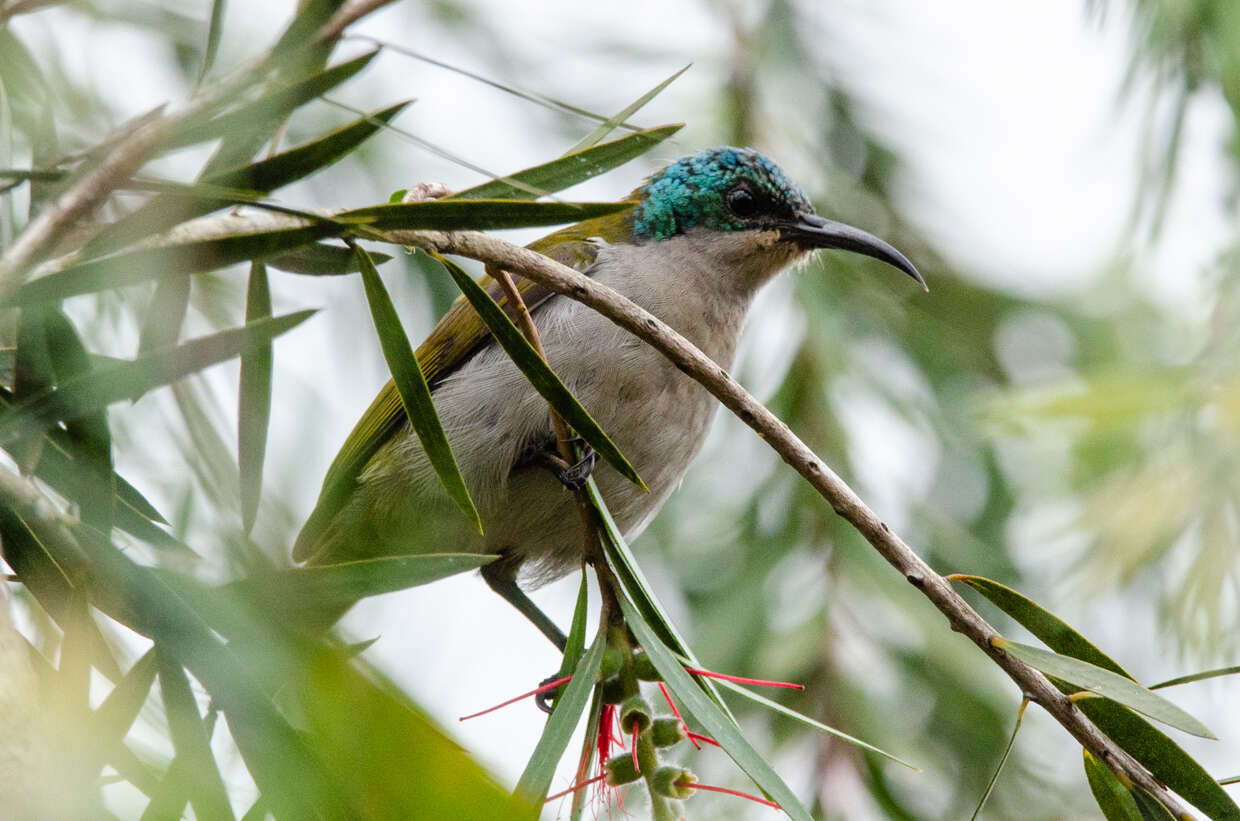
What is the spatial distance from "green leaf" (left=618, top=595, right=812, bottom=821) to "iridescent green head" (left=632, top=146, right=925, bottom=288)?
249 cm

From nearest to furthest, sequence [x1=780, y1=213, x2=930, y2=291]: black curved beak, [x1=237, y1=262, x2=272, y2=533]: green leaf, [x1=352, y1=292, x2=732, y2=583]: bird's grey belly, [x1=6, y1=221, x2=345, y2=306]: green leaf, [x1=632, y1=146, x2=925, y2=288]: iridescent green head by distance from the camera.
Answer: [x1=6, y1=221, x2=345, y2=306]: green leaf
[x1=237, y1=262, x2=272, y2=533]: green leaf
[x1=352, y1=292, x2=732, y2=583]: bird's grey belly
[x1=780, y1=213, x2=930, y2=291]: black curved beak
[x1=632, y1=146, x2=925, y2=288]: iridescent green head

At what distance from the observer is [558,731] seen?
1.50m

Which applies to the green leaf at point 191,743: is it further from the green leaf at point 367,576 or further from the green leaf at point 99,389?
the green leaf at point 99,389

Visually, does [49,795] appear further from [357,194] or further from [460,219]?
[357,194]

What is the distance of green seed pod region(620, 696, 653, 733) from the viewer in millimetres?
1520

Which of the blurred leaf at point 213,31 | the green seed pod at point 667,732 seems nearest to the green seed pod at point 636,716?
the green seed pod at point 667,732

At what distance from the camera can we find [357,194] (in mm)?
3766

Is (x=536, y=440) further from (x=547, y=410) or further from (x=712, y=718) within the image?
(x=712, y=718)

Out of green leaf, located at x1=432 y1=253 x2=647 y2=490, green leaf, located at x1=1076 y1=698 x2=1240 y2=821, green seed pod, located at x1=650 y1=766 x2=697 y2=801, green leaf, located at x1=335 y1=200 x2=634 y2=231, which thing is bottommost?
green seed pod, located at x1=650 y1=766 x2=697 y2=801

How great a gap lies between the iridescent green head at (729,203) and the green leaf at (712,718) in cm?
249

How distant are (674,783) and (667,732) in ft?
0.27

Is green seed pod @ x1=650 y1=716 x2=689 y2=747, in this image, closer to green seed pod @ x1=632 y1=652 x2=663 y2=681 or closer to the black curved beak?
green seed pod @ x1=632 y1=652 x2=663 y2=681

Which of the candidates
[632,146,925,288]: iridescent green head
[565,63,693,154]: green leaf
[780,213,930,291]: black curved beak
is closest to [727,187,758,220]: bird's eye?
[632,146,925,288]: iridescent green head

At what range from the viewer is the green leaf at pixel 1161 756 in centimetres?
150
